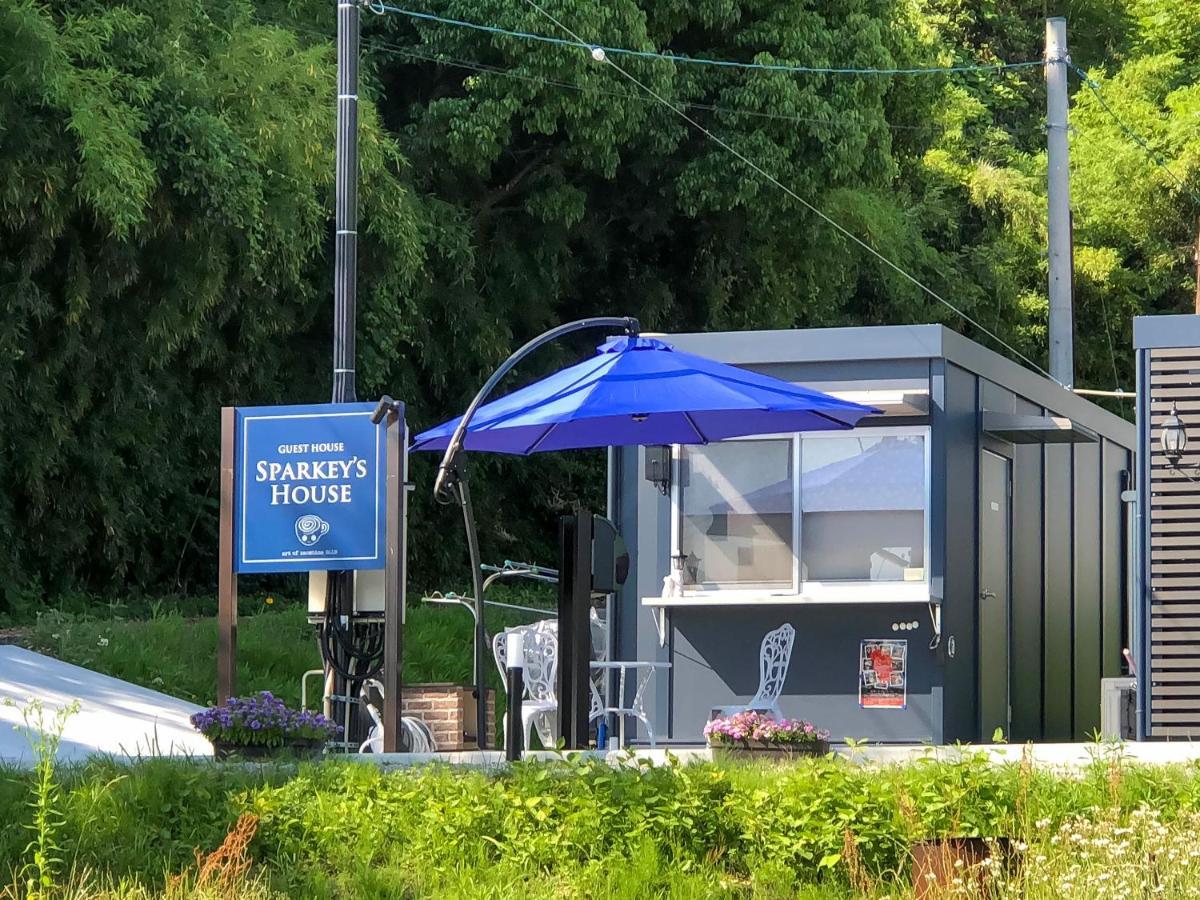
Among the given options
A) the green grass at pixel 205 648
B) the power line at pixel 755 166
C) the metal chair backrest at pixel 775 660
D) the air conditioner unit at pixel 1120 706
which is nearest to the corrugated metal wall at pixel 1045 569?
the air conditioner unit at pixel 1120 706

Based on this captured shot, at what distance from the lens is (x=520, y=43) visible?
64.4ft

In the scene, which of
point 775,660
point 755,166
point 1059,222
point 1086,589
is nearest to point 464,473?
point 775,660

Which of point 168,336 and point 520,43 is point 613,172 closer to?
point 520,43

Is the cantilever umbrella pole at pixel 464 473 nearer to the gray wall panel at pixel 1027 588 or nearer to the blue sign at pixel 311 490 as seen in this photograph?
the blue sign at pixel 311 490

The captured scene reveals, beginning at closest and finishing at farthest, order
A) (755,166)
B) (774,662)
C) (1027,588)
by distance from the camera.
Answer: (774,662) → (1027,588) → (755,166)

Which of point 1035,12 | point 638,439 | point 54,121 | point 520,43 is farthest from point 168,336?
point 1035,12

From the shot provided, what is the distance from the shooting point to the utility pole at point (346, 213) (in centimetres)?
1131

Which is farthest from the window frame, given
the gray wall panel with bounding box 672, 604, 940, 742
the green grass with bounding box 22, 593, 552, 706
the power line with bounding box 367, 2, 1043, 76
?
the power line with bounding box 367, 2, 1043, 76

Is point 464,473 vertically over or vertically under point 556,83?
under

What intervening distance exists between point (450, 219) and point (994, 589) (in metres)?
9.69

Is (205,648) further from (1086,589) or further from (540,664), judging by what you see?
(1086,589)

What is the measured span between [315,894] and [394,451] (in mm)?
3327

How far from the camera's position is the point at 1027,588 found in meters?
13.5

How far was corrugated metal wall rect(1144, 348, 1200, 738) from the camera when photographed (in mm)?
10445
